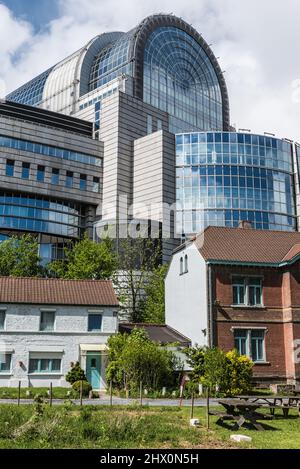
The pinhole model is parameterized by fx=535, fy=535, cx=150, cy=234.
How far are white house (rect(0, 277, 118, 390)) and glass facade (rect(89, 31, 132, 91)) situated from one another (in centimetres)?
6736

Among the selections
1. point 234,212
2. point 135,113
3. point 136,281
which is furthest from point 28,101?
point 136,281

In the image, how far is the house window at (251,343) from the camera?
33.9 meters

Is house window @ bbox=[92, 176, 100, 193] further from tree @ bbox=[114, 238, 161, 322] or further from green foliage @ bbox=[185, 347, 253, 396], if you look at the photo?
green foliage @ bbox=[185, 347, 253, 396]

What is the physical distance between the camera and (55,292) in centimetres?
3641

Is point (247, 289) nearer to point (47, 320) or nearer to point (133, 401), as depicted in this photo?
point (47, 320)

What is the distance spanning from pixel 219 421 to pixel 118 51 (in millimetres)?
90842

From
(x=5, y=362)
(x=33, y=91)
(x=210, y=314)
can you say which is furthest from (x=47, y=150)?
(x=210, y=314)

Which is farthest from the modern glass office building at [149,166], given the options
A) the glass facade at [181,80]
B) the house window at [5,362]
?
the house window at [5,362]

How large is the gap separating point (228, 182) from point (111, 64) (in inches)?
1370

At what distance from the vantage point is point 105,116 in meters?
90.2

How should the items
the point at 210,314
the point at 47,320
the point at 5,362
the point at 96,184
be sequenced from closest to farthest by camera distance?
1. the point at 210,314
2. the point at 5,362
3. the point at 47,320
4. the point at 96,184

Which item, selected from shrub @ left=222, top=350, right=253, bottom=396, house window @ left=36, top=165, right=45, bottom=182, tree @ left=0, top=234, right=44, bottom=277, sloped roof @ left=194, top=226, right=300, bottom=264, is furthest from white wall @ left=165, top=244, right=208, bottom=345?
house window @ left=36, top=165, right=45, bottom=182

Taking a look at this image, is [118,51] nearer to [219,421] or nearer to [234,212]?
[234,212]
